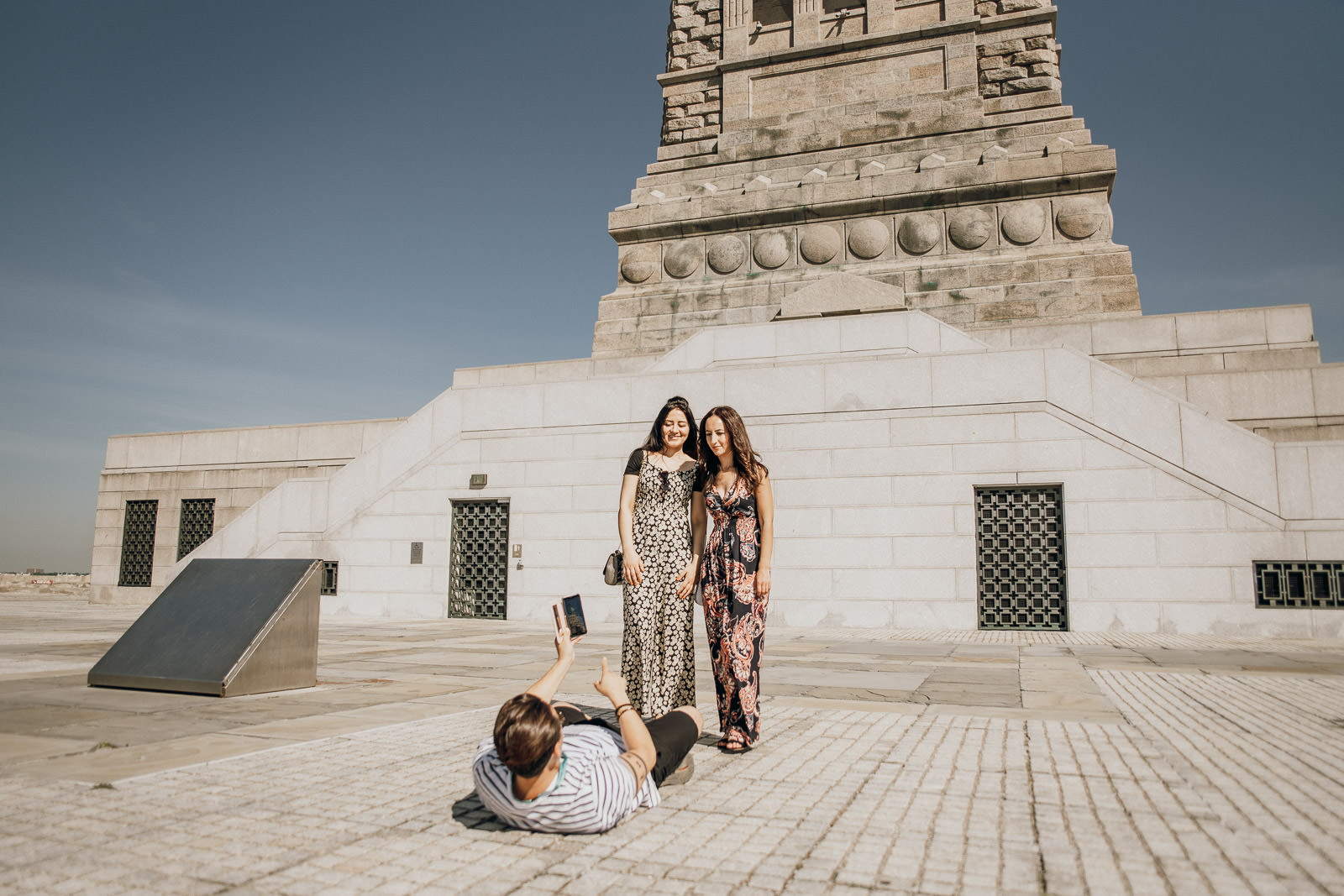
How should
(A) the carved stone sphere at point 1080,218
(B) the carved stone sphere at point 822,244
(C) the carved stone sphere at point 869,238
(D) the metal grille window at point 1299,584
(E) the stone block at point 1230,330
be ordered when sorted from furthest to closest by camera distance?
(B) the carved stone sphere at point 822,244 < (C) the carved stone sphere at point 869,238 < (A) the carved stone sphere at point 1080,218 < (E) the stone block at point 1230,330 < (D) the metal grille window at point 1299,584

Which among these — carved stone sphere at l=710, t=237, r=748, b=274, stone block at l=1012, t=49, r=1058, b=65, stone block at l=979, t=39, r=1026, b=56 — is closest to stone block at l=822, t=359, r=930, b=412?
carved stone sphere at l=710, t=237, r=748, b=274

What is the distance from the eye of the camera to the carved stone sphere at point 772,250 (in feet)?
66.2

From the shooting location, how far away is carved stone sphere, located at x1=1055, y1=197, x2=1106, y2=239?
712 inches

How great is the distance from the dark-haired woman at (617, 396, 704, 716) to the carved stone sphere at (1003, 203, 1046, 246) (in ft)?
52.6

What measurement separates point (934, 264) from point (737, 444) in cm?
1546

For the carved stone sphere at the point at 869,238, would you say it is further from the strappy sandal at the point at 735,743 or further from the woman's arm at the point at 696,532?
the strappy sandal at the point at 735,743

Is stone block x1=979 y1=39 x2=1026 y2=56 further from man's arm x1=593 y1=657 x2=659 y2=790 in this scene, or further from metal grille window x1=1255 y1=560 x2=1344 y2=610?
man's arm x1=593 y1=657 x2=659 y2=790

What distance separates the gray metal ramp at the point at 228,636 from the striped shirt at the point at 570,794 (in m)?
4.03

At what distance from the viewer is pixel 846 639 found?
11.0 meters

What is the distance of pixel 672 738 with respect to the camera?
3.76 m

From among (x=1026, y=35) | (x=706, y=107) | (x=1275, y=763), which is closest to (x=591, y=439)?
(x=1275, y=763)

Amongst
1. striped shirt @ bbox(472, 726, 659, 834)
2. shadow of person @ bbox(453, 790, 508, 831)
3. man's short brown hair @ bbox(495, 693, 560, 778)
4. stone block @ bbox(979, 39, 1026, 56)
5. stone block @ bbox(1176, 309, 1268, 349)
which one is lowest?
shadow of person @ bbox(453, 790, 508, 831)

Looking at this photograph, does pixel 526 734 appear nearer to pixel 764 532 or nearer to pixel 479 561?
pixel 764 532

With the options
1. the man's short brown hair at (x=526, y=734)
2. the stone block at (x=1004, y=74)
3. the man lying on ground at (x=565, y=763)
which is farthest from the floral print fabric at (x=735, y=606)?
the stone block at (x=1004, y=74)
